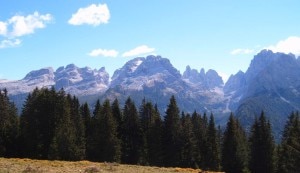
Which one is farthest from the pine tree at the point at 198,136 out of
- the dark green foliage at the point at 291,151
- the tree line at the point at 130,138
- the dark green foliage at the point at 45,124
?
the dark green foliage at the point at 45,124

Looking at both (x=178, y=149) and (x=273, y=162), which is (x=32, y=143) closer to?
(x=178, y=149)

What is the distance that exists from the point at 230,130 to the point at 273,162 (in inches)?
445

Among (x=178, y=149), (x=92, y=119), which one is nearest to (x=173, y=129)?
(x=178, y=149)

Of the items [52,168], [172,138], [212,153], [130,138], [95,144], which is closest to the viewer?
[52,168]

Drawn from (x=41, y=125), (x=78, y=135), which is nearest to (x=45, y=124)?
(x=41, y=125)

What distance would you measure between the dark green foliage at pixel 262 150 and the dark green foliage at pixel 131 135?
24387mm

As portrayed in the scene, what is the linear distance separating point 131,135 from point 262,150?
93.9 ft

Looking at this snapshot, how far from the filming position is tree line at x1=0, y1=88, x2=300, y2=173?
74625mm

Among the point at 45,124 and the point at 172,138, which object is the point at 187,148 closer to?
the point at 172,138

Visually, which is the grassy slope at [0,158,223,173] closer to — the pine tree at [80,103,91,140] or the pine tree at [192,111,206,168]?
the pine tree at [80,103,91,140]

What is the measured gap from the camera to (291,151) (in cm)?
6166

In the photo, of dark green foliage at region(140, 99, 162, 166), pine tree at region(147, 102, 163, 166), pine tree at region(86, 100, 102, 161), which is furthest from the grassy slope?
pine tree at region(147, 102, 163, 166)

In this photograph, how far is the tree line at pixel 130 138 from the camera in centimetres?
7462

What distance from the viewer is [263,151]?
88.0 meters
